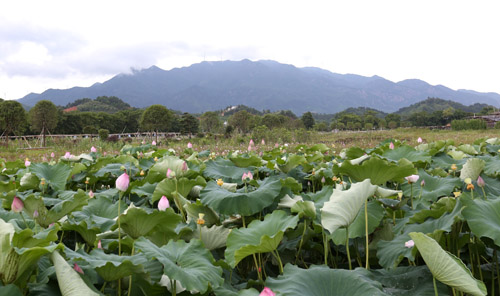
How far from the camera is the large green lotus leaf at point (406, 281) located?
99 cm

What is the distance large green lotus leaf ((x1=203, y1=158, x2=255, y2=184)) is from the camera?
2.09 metres

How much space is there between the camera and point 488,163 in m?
2.19

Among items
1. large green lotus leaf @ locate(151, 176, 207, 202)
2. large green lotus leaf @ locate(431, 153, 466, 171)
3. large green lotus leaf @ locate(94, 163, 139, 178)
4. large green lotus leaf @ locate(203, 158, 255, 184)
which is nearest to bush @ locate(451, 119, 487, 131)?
large green lotus leaf @ locate(431, 153, 466, 171)

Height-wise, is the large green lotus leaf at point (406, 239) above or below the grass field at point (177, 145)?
above

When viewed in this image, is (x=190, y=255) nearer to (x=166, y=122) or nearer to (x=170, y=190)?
(x=170, y=190)

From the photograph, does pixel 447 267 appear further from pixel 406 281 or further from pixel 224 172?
pixel 224 172

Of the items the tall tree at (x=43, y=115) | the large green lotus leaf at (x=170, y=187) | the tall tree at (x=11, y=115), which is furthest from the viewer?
the tall tree at (x=43, y=115)

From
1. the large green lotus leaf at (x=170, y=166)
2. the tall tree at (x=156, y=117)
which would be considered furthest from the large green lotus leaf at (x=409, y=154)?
the tall tree at (x=156, y=117)

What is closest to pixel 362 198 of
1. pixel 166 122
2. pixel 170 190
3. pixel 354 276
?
pixel 354 276

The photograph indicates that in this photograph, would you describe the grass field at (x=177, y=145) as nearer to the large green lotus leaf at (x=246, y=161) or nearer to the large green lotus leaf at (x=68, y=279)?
the large green lotus leaf at (x=246, y=161)

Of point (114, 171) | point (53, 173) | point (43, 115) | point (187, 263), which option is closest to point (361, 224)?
point (187, 263)

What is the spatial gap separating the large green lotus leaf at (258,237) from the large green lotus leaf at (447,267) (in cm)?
38

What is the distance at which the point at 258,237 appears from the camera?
1176 millimetres

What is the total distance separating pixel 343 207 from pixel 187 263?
52 cm
